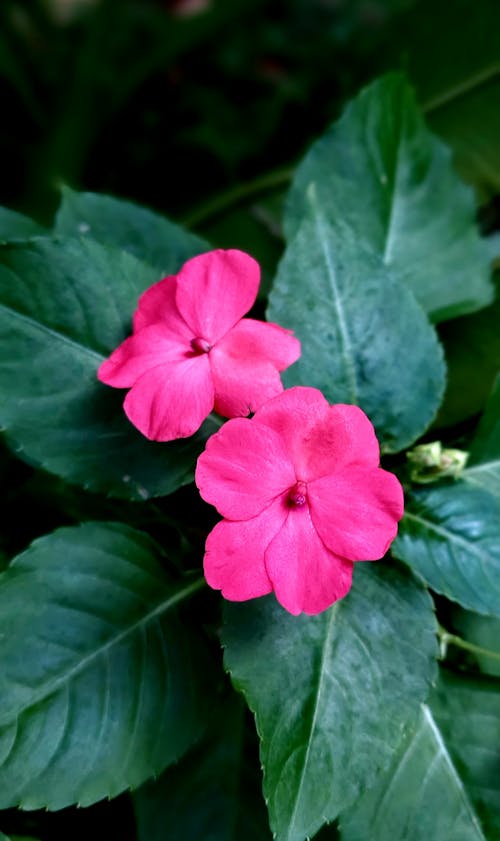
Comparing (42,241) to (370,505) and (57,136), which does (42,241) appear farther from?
(57,136)

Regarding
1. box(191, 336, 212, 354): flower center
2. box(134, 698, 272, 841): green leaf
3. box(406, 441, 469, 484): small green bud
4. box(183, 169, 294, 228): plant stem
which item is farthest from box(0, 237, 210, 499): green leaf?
box(183, 169, 294, 228): plant stem

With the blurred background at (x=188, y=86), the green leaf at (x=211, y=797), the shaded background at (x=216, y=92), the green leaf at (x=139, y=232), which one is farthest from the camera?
the blurred background at (x=188, y=86)

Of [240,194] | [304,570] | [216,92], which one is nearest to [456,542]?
[304,570]

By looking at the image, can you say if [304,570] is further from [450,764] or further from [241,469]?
[450,764]

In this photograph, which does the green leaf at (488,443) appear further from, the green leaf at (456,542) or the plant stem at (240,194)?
the plant stem at (240,194)

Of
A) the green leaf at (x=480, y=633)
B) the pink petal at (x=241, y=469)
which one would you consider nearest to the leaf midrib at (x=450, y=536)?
the green leaf at (x=480, y=633)
